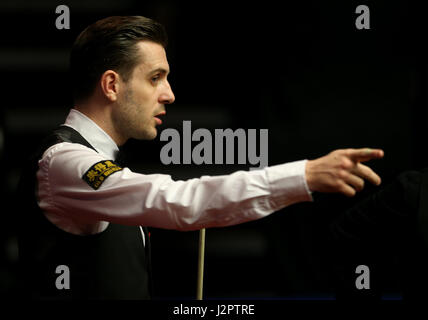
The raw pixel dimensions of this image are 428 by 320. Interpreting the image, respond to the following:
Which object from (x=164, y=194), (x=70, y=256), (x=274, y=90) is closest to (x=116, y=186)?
(x=164, y=194)

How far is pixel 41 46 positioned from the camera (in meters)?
2.36

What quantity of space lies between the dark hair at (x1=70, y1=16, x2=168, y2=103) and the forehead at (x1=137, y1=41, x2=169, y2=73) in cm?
1

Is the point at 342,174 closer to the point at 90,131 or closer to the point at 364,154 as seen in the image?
the point at 364,154

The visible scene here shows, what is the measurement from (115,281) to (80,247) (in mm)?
147

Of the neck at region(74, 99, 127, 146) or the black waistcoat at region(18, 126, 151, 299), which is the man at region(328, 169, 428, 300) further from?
the neck at region(74, 99, 127, 146)

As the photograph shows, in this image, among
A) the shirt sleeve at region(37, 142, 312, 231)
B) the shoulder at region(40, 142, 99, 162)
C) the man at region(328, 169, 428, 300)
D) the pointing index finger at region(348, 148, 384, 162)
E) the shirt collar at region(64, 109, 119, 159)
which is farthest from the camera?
the shirt collar at region(64, 109, 119, 159)

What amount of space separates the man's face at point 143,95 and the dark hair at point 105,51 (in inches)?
1.0

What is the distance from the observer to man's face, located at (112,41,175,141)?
1.62 m

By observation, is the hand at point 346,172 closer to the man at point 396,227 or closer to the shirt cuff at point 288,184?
the shirt cuff at point 288,184

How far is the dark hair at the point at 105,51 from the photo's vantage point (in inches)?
63.3

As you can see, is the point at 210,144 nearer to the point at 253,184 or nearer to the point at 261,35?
the point at 261,35

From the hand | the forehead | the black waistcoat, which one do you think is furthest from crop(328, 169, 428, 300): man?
the forehead

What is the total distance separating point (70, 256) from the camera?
1.48 metres
